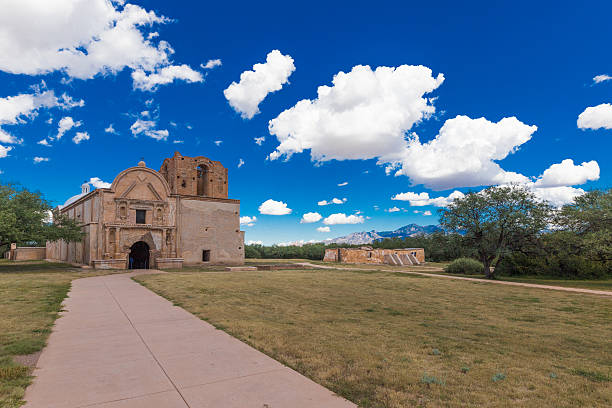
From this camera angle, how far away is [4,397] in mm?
3895

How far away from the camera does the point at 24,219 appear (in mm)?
25891

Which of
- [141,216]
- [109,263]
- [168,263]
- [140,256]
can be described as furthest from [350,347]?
[140,256]

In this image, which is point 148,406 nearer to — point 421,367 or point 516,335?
point 421,367

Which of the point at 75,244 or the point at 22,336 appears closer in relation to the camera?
the point at 22,336

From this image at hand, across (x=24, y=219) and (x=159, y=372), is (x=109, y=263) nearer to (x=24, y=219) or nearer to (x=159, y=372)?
(x=24, y=219)

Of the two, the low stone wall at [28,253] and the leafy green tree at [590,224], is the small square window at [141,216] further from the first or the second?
the leafy green tree at [590,224]

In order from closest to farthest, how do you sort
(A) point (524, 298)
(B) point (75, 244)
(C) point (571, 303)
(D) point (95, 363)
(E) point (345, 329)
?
(D) point (95, 363), (E) point (345, 329), (C) point (571, 303), (A) point (524, 298), (B) point (75, 244)

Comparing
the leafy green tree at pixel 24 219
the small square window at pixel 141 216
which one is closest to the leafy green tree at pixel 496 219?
the small square window at pixel 141 216

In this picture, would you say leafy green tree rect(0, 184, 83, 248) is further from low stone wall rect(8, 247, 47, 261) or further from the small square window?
low stone wall rect(8, 247, 47, 261)

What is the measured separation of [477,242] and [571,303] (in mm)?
13351

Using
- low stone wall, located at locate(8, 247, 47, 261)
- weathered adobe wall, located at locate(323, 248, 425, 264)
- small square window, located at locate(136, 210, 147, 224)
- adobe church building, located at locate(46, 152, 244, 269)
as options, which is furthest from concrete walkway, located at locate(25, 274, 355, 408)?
low stone wall, located at locate(8, 247, 47, 261)

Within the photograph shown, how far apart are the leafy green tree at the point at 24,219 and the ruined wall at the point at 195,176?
553 inches

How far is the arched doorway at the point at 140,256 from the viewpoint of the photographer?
1453 inches

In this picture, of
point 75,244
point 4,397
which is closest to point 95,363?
point 4,397
